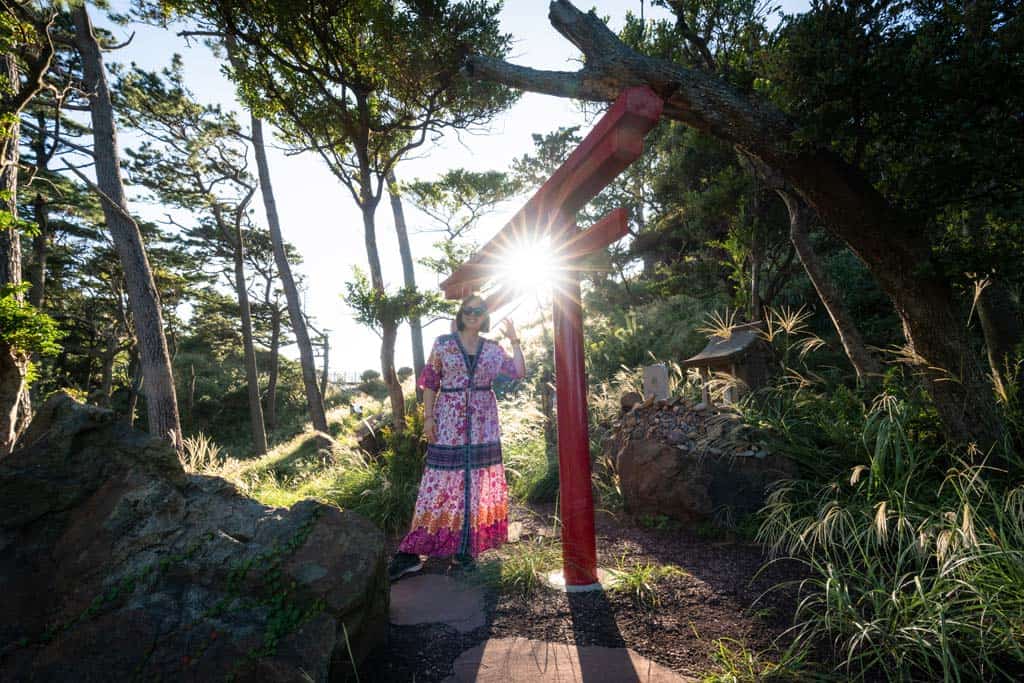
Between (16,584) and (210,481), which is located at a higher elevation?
(210,481)

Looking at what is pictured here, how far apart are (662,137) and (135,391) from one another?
16.3 metres

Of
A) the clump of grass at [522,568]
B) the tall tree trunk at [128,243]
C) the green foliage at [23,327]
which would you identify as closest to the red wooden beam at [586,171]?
the clump of grass at [522,568]

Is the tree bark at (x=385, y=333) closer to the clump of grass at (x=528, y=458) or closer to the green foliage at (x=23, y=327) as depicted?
the clump of grass at (x=528, y=458)

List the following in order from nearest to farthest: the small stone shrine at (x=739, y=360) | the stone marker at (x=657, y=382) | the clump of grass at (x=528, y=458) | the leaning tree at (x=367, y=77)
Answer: the small stone shrine at (x=739, y=360) < the stone marker at (x=657, y=382) < the clump of grass at (x=528, y=458) < the leaning tree at (x=367, y=77)

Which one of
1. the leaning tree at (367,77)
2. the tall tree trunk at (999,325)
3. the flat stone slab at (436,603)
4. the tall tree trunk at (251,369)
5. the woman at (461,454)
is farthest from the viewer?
the tall tree trunk at (251,369)

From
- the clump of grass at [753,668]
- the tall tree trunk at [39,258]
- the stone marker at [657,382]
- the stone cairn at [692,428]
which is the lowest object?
the clump of grass at [753,668]

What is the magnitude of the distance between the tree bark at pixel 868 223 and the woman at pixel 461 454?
204cm

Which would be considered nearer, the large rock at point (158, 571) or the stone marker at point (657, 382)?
the large rock at point (158, 571)

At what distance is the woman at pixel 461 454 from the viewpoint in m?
2.98

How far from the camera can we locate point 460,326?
10.4 feet

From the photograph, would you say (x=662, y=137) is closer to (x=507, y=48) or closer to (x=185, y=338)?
(x=507, y=48)

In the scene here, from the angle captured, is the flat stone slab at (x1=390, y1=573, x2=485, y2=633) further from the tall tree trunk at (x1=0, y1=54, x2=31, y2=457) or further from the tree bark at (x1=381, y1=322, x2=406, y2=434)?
the tree bark at (x1=381, y1=322, x2=406, y2=434)

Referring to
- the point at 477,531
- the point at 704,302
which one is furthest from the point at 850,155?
the point at 704,302

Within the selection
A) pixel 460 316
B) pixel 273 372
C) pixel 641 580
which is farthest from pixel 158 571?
pixel 273 372
